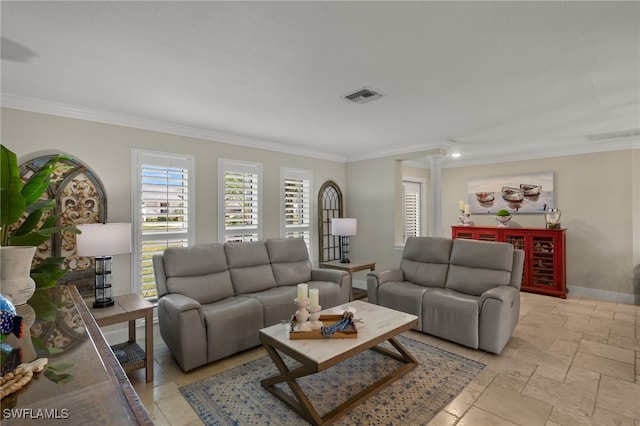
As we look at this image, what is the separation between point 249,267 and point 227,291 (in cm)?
42

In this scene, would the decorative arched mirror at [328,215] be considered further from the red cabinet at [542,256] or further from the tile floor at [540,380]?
the red cabinet at [542,256]

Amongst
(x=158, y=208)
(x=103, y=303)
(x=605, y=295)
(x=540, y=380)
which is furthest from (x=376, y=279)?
(x=605, y=295)

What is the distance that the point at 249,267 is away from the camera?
3.79 m

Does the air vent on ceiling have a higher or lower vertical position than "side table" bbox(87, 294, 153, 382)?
higher

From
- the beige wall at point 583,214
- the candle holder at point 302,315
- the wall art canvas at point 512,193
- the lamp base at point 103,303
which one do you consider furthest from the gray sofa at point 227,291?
the wall art canvas at point 512,193

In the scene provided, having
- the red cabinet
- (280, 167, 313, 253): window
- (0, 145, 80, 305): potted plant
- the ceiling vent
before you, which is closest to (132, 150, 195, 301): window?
(0, 145, 80, 305): potted plant

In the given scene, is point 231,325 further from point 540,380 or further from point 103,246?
point 540,380

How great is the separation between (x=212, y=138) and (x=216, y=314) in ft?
7.71

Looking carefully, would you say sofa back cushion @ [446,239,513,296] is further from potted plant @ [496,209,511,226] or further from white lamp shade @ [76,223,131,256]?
white lamp shade @ [76,223,131,256]

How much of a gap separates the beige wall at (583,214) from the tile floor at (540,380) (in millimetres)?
1325

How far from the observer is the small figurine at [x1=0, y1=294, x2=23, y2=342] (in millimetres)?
947

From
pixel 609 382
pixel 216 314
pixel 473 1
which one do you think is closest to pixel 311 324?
pixel 216 314

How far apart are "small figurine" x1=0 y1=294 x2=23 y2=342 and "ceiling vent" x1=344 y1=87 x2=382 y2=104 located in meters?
2.57

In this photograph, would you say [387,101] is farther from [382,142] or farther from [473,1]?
[382,142]
